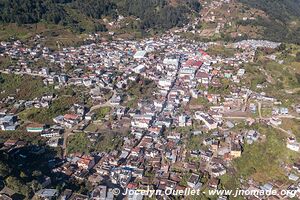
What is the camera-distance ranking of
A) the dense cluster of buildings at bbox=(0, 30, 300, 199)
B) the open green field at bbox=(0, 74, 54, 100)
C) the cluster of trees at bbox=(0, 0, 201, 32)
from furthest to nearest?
the cluster of trees at bbox=(0, 0, 201, 32), the open green field at bbox=(0, 74, 54, 100), the dense cluster of buildings at bbox=(0, 30, 300, 199)

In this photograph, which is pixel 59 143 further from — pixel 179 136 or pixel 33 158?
pixel 179 136

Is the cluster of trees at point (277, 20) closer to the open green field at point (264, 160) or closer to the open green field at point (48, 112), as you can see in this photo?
the open green field at point (264, 160)

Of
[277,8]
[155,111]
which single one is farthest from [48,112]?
[277,8]

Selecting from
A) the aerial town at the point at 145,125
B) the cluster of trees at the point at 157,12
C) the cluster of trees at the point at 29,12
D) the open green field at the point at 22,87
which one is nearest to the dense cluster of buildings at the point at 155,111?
the aerial town at the point at 145,125

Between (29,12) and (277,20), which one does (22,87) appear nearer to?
(29,12)

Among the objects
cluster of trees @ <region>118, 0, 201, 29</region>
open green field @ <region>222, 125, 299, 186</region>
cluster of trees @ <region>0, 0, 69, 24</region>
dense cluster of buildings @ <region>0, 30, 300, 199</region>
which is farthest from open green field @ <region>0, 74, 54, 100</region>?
cluster of trees @ <region>118, 0, 201, 29</region>

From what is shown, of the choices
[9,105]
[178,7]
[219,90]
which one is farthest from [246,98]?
[178,7]

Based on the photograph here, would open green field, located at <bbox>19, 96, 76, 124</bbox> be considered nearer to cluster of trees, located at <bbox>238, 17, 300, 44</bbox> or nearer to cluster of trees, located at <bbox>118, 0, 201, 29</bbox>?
cluster of trees, located at <bbox>118, 0, 201, 29</bbox>
